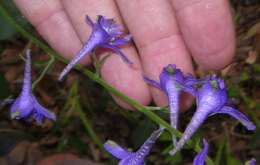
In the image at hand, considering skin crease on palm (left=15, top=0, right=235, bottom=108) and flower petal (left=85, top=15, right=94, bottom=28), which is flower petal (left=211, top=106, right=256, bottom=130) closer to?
skin crease on palm (left=15, top=0, right=235, bottom=108)

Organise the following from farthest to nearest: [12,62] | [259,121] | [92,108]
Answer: [12,62] → [92,108] → [259,121]

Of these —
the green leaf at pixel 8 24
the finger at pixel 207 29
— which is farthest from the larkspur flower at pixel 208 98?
the green leaf at pixel 8 24

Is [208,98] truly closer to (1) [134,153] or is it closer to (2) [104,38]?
(1) [134,153]

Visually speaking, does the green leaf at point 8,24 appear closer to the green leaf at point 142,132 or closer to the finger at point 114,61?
the finger at point 114,61

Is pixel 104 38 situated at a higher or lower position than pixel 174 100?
higher

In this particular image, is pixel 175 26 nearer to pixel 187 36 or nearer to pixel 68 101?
pixel 187 36

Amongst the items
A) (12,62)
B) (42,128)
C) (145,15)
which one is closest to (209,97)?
(145,15)

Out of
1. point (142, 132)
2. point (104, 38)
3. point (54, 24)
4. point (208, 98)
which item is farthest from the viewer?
point (142, 132)

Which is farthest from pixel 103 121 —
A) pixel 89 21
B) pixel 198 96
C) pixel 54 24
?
pixel 198 96
